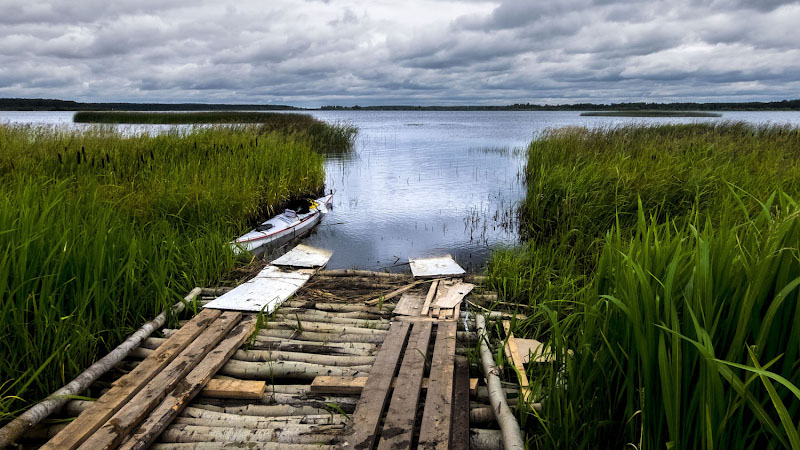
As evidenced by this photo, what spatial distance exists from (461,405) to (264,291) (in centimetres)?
310

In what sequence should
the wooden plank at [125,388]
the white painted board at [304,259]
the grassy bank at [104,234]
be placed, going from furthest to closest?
the white painted board at [304,259] → the grassy bank at [104,234] → the wooden plank at [125,388]

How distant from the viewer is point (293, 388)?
3.81 meters

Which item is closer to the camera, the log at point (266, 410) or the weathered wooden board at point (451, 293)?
the log at point (266, 410)

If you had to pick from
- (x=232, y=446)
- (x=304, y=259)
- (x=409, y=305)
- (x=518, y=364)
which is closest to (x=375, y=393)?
(x=232, y=446)

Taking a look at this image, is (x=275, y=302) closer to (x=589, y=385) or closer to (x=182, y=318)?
(x=182, y=318)

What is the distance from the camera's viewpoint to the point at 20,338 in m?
3.62

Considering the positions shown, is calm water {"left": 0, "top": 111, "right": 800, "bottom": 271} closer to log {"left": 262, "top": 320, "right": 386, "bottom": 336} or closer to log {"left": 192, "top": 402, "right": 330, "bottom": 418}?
log {"left": 262, "top": 320, "right": 386, "bottom": 336}

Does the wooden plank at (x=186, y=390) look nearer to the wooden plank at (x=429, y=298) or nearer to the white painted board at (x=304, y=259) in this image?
the wooden plank at (x=429, y=298)

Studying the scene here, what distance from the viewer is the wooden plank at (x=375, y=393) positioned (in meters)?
3.06

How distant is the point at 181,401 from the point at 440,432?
1812mm

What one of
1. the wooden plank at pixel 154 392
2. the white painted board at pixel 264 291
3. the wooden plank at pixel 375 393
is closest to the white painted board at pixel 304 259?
the white painted board at pixel 264 291

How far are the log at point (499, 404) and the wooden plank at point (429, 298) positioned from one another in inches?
40.2

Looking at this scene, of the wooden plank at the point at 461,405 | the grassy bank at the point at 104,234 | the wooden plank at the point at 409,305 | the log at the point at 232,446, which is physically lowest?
the log at the point at 232,446

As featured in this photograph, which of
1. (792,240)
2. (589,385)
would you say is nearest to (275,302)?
(589,385)
